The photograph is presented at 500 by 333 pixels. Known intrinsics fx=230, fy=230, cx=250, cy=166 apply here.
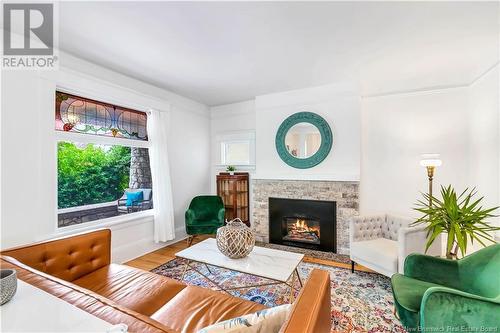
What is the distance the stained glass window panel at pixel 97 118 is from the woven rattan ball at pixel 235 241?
2.25 meters

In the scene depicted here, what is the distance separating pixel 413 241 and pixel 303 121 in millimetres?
2223

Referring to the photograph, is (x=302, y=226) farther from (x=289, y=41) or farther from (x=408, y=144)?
(x=289, y=41)

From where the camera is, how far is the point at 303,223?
3836 mm

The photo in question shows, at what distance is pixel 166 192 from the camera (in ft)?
12.1

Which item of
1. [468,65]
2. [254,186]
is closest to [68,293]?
[254,186]

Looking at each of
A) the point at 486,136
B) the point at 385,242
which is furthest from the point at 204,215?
the point at 486,136

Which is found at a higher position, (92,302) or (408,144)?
(408,144)

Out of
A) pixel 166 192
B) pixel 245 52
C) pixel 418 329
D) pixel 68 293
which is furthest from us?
pixel 166 192

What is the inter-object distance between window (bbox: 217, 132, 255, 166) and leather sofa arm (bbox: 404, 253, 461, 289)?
118 inches

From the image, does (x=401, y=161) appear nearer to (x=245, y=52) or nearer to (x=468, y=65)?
(x=468, y=65)

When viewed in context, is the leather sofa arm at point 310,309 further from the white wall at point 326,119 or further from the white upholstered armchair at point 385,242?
the white wall at point 326,119

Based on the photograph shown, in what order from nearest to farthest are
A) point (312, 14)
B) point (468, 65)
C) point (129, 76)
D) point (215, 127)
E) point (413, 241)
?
point (312, 14)
point (413, 241)
point (468, 65)
point (129, 76)
point (215, 127)

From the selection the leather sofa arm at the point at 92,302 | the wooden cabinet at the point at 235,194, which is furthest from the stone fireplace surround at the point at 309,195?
the leather sofa arm at the point at 92,302

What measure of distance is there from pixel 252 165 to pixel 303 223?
1.43 metres
